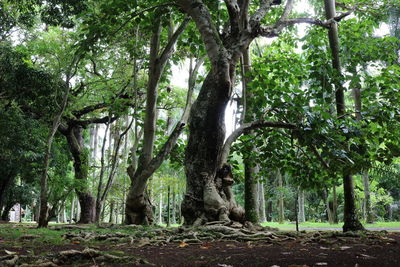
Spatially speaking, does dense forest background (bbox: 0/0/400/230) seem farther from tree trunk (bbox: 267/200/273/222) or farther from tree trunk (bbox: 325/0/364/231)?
tree trunk (bbox: 267/200/273/222)

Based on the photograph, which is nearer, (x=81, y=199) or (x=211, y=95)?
(x=211, y=95)

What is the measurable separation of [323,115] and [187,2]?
122 inches

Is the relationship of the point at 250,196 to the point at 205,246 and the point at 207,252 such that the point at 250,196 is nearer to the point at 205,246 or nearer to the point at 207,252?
the point at 205,246

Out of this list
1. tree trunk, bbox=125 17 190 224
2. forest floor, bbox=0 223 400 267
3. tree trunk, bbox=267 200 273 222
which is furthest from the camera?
tree trunk, bbox=267 200 273 222

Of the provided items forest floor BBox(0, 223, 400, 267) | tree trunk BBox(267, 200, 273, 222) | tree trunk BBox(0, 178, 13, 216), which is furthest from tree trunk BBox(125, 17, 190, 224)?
tree trunk BBox(267, 200, 273, 222)

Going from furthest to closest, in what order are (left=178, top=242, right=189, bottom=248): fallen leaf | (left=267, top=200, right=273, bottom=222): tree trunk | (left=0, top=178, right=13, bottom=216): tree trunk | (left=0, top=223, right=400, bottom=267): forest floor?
(left=267, top=200, right=273, bottom=222): tree trunk, (left=0, top=178, right=13, bottom=216): tree trunk, (left=178, top=242, right=189, bottom=248): fallen leaf, (left=0, top=223, right=400, bottom=267): forest floor

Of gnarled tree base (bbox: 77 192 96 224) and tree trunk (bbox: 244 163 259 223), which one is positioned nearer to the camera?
tree trunk (bbox: 244 163 259 223)

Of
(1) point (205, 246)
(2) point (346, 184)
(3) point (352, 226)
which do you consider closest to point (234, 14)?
(2) point (346, 184)

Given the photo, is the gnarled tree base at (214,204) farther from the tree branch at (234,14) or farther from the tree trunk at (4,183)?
the tree trunk at (4,183)

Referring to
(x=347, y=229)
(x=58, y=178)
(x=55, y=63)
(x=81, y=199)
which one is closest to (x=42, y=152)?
(x=81, y=199)

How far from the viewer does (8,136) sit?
14078 mm

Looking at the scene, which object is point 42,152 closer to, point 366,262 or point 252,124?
point 252,124

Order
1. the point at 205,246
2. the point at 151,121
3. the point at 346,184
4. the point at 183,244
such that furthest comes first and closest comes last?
the point at 151,121 < the point at 346,184 < the point at 183,244 < the point at 205,246

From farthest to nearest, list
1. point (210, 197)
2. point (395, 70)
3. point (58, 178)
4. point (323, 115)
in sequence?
point (58, 178)
point (395, 70)
point (210, 197)
point (323, 115)
